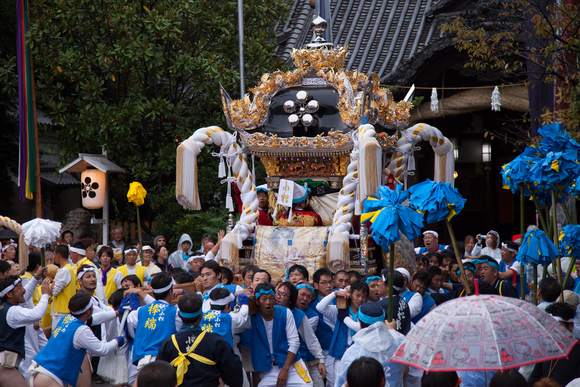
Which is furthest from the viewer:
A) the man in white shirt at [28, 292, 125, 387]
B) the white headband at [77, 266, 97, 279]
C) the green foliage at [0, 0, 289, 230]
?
the green foliage at [0, 0, 289, 230]

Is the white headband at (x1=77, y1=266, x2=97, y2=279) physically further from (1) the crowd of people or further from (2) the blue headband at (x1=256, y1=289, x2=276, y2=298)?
(2) the blue headband at (x1=256, y1=289, x2=276, y2=298)

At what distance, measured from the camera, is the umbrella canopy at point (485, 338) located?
10.6ft

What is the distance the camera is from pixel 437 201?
4.57 metres

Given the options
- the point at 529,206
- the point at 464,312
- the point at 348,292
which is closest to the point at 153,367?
the point at 464,312

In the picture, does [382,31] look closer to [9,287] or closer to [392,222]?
[9,287]

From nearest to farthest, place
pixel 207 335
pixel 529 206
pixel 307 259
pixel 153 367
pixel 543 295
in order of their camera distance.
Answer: pixel 153 367 → pixel 207 335 → pixel 543 295 → pixel 307 259 → pixel 529 206

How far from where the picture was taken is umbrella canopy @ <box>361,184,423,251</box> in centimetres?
457

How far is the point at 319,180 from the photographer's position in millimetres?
10148

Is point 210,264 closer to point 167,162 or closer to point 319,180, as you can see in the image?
point 319,180

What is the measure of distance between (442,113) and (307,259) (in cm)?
658

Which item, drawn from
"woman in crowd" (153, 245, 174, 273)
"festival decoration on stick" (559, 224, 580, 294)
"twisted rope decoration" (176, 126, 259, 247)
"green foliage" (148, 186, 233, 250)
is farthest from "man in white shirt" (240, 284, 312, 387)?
"green foliage" (148, 186, 233, 250)

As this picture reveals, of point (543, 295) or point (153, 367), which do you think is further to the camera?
point (543, 295)

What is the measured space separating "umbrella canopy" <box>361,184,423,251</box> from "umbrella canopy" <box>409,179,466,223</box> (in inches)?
2.7

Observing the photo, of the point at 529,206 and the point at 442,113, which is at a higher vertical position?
the point at 442,113
